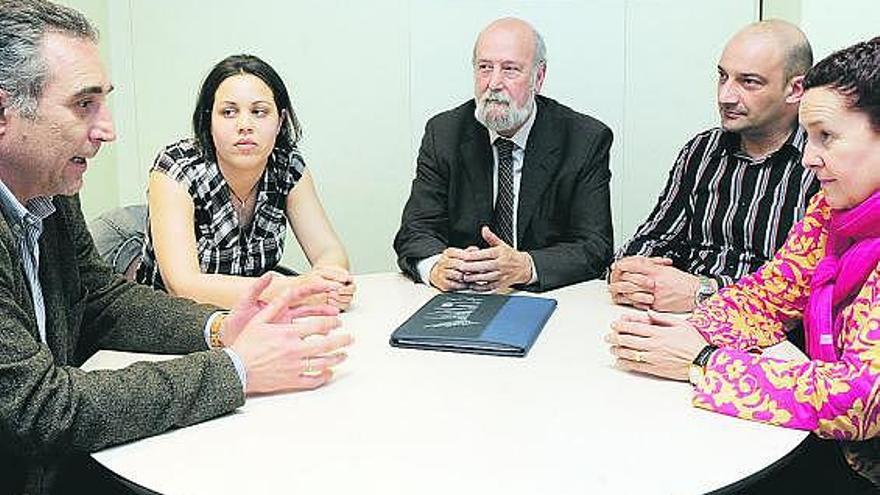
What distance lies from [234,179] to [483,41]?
91 centimetres

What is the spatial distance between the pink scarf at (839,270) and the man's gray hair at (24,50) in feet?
4.50

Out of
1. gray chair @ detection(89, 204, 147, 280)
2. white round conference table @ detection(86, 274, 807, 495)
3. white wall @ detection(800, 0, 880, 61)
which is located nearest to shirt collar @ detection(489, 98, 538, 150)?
white wall @ detection(800, 0, 880, 61)

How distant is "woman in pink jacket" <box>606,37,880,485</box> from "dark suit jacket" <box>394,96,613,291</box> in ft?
3.17

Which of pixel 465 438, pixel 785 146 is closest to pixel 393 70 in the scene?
Answer: pixel 785 146

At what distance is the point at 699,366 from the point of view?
1.74 meters

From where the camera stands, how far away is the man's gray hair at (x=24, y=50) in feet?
5.02

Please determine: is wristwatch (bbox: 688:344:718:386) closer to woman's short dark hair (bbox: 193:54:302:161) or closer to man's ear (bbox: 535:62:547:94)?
woman's short dark hair (bbox: 193:54:302:161)

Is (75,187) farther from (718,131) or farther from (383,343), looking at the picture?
(718,131)

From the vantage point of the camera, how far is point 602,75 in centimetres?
377

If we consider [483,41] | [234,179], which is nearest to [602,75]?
[483,41]

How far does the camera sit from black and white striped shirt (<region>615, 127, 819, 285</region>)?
8.46 ft

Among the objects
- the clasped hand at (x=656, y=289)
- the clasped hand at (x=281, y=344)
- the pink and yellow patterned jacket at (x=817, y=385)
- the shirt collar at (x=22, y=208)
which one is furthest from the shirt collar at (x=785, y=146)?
the shirt collar at (x=22, y=208)

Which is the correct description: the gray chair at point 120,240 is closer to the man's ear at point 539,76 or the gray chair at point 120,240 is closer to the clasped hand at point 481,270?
the clasped hand at point 481,270

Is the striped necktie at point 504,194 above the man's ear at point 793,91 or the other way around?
the other way around
